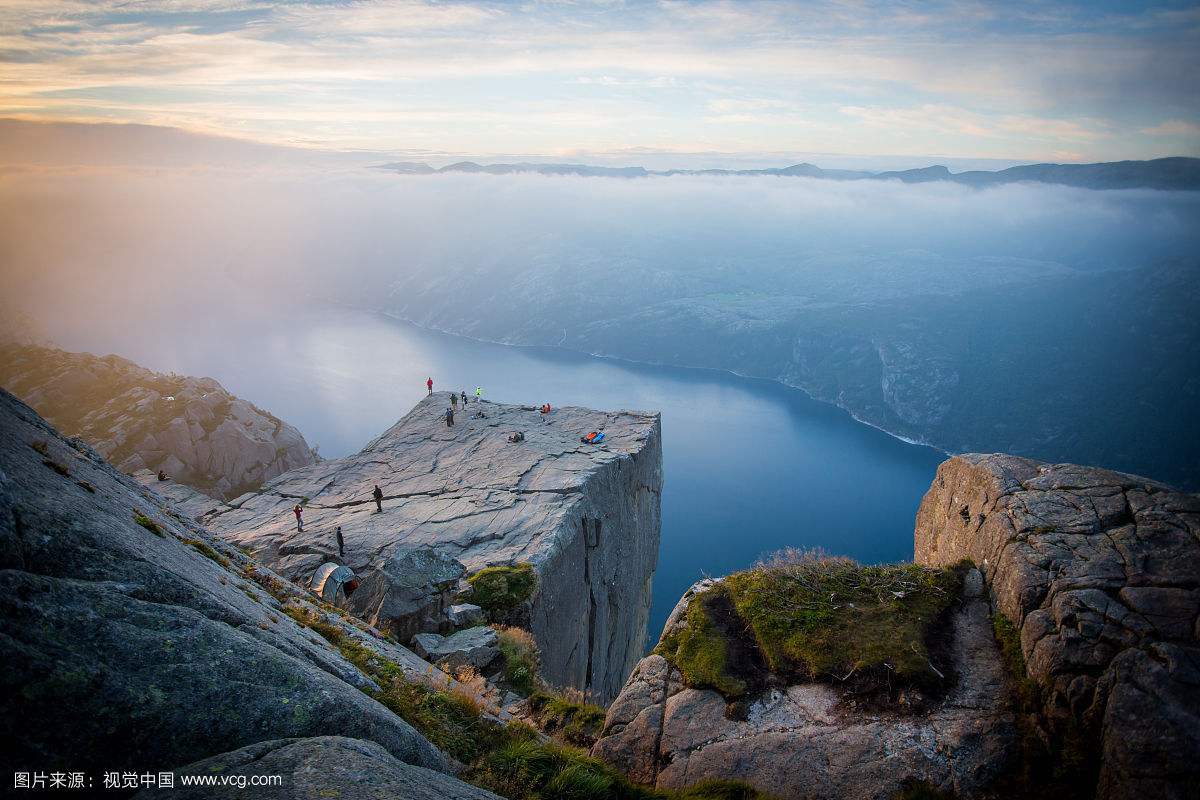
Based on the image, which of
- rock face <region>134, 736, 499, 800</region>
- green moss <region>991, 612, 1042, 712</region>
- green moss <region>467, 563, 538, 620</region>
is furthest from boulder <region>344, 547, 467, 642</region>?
green moss <region>991, 612, 1042, 712</region>

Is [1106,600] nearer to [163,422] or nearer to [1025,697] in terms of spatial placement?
[1025,697]

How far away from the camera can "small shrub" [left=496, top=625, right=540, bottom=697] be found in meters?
13.3

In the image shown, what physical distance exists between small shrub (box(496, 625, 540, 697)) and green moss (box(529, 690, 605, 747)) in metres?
0.93

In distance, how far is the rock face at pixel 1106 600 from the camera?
7.38 m

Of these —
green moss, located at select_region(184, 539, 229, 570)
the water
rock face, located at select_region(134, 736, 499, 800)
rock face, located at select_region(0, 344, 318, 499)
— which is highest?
rock face, located at select_region(134, 736, 499, 800)

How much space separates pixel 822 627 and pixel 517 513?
44.9ft

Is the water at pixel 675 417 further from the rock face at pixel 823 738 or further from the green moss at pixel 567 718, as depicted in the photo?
the rock face at pixel 823 738

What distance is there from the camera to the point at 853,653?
10367 mm

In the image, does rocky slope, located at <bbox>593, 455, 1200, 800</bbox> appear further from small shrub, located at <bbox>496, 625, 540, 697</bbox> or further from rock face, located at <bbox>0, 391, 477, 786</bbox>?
rock face, located at <bbox>0, 391, 477, 786</bbox>

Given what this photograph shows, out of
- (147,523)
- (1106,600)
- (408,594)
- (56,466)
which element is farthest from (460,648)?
(1106,600)

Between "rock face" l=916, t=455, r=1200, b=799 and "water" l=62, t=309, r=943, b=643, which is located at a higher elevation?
"rock face" l=916, t=455, r=1200, b=799

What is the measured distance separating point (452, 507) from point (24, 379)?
125 ft

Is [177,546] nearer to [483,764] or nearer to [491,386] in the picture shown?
[483,764]

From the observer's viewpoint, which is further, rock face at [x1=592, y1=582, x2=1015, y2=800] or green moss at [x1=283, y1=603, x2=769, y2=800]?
rock face at [x1=592, y1=582, x2=1015, y2=800]
